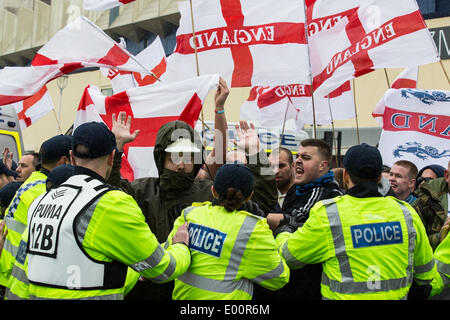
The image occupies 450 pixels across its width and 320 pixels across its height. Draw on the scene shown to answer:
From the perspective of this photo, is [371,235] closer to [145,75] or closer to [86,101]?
[86,101]

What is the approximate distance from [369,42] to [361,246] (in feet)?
10.6

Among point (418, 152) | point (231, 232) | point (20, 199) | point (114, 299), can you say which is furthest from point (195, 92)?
point (418, 152)

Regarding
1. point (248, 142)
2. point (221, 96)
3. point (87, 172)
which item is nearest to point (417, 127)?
point (221, 96)

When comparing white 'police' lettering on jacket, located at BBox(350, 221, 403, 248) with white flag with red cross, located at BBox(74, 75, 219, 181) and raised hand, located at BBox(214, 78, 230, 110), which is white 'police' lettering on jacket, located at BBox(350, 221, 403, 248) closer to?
raised hand, located at BBox(214, 78, 230, 110)

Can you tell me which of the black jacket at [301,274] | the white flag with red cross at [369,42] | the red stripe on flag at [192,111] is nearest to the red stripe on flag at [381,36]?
the white flag with red cross at [369,42]

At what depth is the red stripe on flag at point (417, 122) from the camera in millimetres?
6047

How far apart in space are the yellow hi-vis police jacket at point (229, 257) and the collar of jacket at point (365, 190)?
627mm

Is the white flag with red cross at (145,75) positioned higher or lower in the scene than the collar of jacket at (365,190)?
higher

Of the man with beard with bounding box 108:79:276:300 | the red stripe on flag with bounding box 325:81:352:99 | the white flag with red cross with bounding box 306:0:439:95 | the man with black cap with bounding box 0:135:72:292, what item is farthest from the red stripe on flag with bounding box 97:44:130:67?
the red stripe on flag with bounding box 325:81:352:99

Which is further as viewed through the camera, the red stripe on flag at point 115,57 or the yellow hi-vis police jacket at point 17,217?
the red stripe on flag at point 115,57

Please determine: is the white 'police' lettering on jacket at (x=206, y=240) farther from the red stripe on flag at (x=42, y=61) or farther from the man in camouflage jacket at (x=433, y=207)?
the red stripe on flag at (x=42, y=61)

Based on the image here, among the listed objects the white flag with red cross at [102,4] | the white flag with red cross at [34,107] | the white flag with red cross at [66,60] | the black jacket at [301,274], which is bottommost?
the black jacket at [301,274]

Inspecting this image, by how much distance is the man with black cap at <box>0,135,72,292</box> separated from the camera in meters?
3.29

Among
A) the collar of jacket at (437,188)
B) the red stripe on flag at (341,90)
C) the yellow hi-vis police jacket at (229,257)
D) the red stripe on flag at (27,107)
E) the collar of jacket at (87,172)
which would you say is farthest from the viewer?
the red stripe on flag at (27,107)
